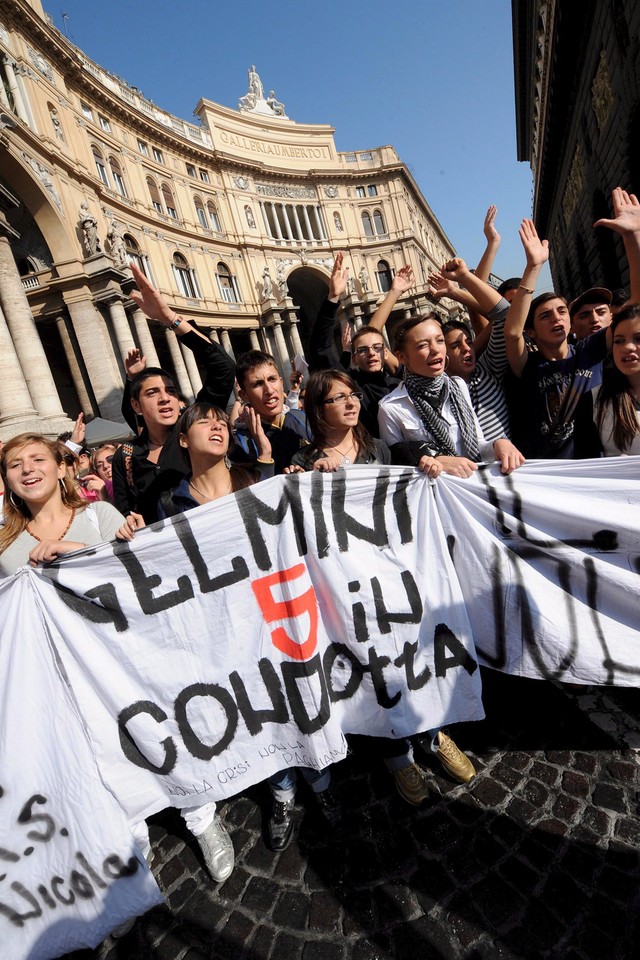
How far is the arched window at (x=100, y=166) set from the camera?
85.2ft

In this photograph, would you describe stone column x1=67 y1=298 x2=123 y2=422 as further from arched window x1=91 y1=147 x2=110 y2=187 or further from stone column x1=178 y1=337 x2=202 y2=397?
arched window x1=91 y1=147 x2=110 y2=187

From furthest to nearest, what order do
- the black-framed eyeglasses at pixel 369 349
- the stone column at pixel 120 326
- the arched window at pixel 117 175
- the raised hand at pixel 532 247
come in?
1. the arched window at pixel 117 175
2. the stone column at pixel 120 326
3. the black-framed eyeglasses at pixel 369 349
4. the raised hand at pixel 532 247

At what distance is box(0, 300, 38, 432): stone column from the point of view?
36.8 ft

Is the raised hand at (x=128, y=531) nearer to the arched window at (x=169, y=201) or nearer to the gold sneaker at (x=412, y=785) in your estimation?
the gold sneaker at (x=412, y=785)

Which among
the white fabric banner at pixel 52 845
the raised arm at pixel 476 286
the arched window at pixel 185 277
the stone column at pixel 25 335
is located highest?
the arched window at pixel 185 277

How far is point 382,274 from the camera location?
151ft

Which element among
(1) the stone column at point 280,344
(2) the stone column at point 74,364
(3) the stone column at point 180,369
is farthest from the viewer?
(1) the stone column at point 280,344

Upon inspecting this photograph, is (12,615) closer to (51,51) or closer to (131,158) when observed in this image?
(51,51)

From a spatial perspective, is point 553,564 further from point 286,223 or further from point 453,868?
point 286,223

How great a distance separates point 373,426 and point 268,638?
1.88 m

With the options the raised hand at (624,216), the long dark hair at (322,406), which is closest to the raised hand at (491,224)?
the raised hand at (624,216)

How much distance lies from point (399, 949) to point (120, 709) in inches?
62.0

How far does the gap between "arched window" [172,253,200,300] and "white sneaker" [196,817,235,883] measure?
1359 inches

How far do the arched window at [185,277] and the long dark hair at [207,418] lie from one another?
3331 centimetres
